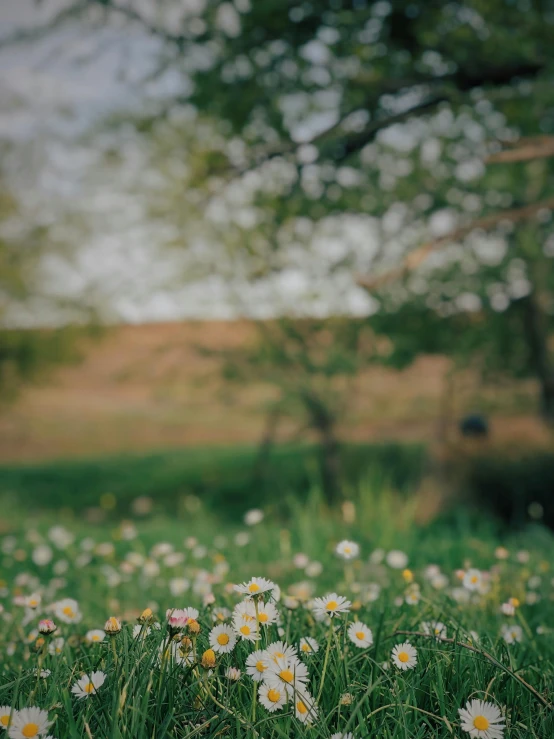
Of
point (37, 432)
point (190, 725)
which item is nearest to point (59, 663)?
point (190, 725)

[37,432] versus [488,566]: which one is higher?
[488,566]

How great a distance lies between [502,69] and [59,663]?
5166mm

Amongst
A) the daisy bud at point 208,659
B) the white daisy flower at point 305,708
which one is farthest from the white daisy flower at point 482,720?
the daisy bud at point 208,659

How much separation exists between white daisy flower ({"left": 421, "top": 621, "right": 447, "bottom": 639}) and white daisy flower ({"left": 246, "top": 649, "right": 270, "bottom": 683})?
24.1 inches

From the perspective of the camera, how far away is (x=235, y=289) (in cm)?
814

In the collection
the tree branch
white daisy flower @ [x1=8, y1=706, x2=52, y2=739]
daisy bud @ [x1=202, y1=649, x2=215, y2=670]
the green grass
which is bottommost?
the green grass

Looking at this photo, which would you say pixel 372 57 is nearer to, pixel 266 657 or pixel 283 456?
pixel 266 657

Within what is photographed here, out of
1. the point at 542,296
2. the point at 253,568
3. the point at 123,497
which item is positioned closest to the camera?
the point at 253,568

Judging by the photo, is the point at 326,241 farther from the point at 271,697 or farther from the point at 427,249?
the point at 271,697

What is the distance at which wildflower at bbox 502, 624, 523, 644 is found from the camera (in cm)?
199

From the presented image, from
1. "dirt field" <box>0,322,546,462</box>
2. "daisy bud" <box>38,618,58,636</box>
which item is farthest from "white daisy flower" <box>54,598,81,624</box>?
"dirt field" <box>0,322,546,462</box>

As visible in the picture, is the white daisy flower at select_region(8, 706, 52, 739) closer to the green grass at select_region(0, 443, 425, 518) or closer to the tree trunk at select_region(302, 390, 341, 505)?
the green grass at select_region(0, 443, 425, 518)

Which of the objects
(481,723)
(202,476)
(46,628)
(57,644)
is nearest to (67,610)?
(57,644)

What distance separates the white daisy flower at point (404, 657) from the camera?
1.54m
